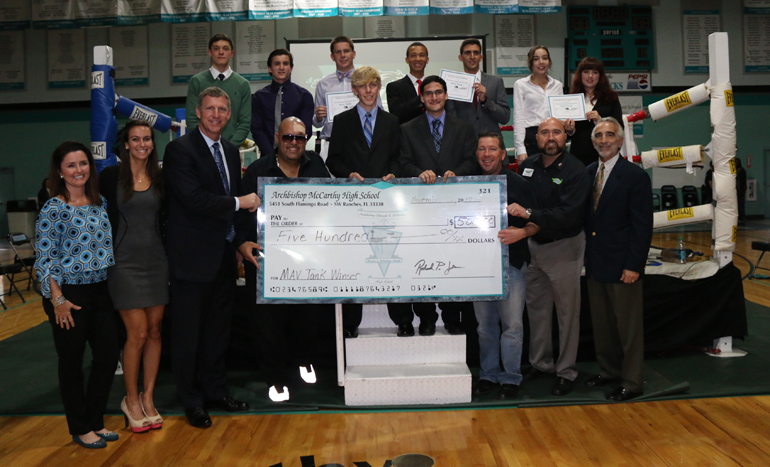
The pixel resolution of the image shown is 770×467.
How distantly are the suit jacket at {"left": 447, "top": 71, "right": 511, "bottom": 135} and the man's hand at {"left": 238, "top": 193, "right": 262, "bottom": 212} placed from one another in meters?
1.72

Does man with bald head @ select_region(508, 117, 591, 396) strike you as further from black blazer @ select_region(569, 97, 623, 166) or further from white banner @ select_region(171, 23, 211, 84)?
white banner @ select_region(171, 23, 211, 84)

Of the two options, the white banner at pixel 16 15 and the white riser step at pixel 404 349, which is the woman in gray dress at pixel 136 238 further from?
the white banner at pixel 16 15

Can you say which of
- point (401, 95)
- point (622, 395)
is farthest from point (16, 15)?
point (622, 395)

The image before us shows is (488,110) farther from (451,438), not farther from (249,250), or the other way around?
(451,438)

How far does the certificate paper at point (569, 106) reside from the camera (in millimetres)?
4211

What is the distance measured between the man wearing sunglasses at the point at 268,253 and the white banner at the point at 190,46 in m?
9.32

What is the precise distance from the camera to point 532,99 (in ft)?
15.2

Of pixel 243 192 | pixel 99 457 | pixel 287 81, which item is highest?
pixel 287 81

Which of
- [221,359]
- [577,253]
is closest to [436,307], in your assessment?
[577,253]

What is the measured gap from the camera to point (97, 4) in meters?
10.4

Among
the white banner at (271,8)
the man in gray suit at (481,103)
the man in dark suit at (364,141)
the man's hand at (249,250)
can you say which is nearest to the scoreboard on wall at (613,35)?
the white banner at (271,8)

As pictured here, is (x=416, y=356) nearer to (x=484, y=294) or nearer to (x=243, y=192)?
(x=484, y=294)

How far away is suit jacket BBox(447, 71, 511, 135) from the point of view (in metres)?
4.31

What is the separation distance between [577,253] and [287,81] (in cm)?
268
